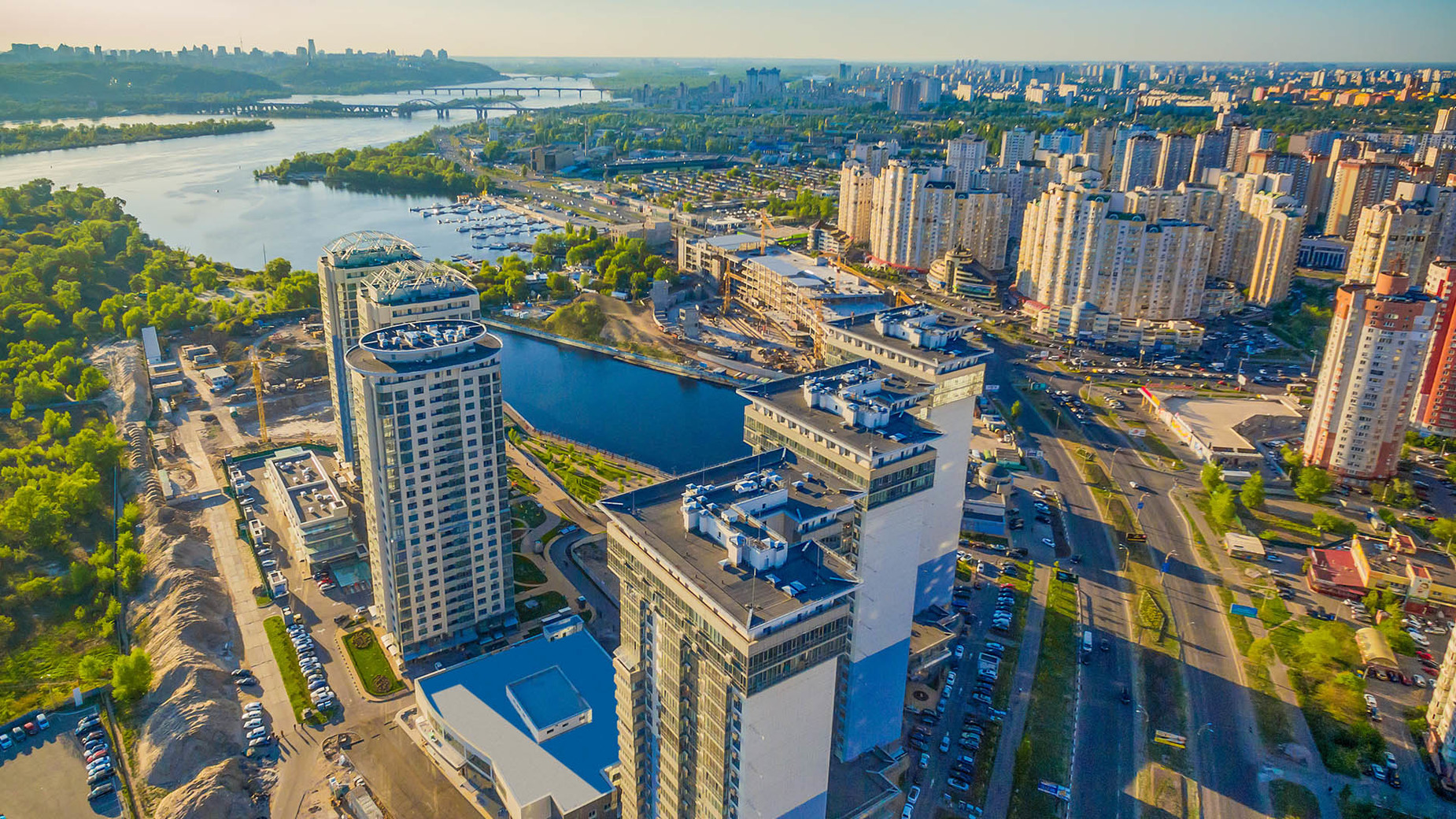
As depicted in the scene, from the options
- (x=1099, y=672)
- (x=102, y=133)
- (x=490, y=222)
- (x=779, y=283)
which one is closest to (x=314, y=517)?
(x=1099, y=672)

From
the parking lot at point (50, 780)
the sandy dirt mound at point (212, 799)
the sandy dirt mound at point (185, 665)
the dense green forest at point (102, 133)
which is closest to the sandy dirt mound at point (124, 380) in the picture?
the sandy dirt mound at point (185, 665)

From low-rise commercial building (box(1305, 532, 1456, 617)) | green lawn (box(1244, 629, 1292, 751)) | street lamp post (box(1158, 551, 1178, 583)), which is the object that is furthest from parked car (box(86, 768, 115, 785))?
low-rise commercial building (box(1305, 532, 1456, 617))

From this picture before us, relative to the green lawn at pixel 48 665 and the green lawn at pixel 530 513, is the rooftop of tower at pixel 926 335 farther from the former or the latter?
the green lawn at pixel 48 665

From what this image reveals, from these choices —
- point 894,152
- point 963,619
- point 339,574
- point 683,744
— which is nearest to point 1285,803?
point 963,619

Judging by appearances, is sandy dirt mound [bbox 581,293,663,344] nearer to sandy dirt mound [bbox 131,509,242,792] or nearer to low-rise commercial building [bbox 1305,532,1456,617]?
sandy dirt mound [bbox 131,509,242,792]

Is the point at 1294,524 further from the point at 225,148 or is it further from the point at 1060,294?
the point at 225,148
